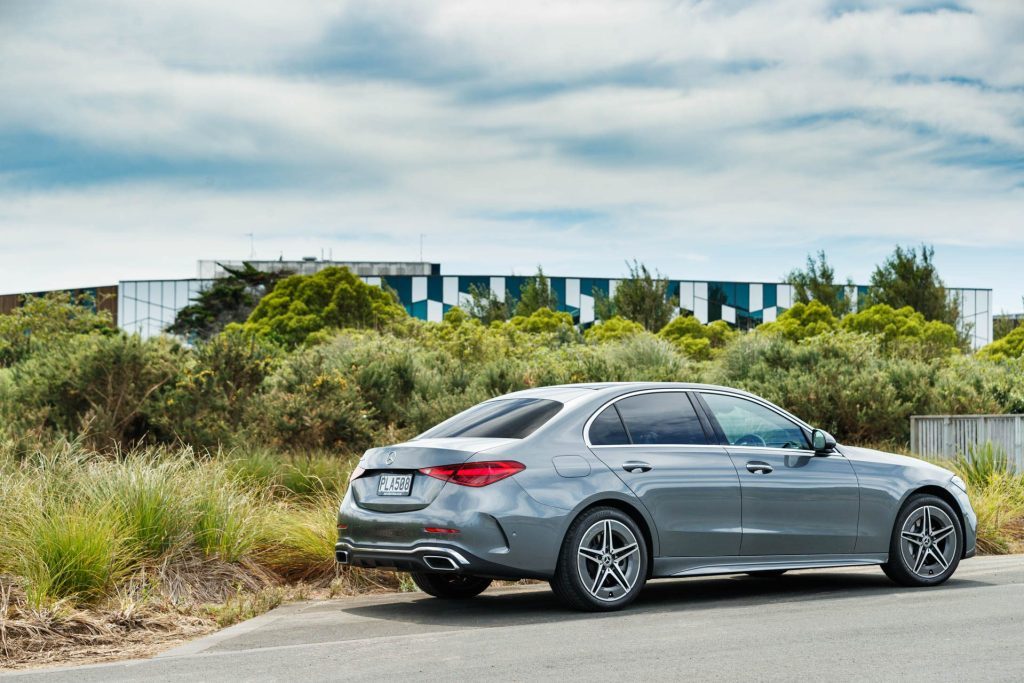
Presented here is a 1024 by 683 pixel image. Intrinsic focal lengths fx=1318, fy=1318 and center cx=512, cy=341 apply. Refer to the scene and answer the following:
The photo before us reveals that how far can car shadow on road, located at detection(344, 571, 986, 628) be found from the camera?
9.05 m

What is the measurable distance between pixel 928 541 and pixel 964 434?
8136 mm

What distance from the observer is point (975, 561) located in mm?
12961

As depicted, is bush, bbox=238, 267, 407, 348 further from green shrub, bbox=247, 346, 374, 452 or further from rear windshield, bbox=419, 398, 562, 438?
rear windshield, bbox=419, 398, 562, 438

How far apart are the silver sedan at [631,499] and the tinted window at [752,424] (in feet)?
0.05

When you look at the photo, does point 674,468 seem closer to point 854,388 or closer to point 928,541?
point 928,541

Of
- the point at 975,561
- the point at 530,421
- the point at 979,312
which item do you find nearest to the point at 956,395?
the point at 975,561

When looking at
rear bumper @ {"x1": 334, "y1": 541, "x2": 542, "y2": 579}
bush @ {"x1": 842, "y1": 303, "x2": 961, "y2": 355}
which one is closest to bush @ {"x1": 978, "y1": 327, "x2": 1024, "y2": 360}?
bush @ {"x1": 842, "y1": 303, "x2": 961, "y2": 355}

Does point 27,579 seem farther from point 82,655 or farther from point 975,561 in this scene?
point 975,561

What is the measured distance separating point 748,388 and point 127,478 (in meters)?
13.3

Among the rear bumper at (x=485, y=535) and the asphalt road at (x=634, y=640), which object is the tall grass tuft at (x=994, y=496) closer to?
the asphalt road at (x=634, y=640)

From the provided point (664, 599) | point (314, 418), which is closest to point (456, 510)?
point (664, 599)

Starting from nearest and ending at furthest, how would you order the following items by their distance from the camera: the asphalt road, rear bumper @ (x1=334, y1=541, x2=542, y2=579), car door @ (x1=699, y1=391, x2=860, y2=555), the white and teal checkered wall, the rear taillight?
the asphalt road, rear bumper @ (x1=334, y1=541, x2=542, y2=579), the rear taillight, car door @ (x1=699, y1=391, x2=860, y2=555), the white and teal checkered wall

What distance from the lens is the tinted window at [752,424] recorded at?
10055 millimetres

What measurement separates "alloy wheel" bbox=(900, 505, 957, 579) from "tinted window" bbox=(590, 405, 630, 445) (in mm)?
2755
